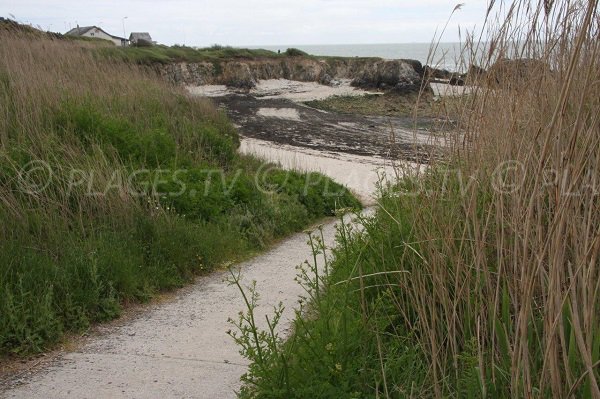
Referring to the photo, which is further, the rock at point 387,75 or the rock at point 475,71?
the rock at point 387,75

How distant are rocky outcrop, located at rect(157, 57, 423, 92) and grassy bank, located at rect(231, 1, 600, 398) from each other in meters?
36.1

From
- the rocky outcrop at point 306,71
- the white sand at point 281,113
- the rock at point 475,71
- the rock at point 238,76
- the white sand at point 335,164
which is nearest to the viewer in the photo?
the rock at point 475,71

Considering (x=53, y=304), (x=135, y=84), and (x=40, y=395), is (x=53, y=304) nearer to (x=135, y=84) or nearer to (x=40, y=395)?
(x=40, y=395)

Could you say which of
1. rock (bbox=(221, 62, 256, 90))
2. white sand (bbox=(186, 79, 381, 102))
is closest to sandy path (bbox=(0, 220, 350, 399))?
white sand (bbox=(186, 79, 381, 102))

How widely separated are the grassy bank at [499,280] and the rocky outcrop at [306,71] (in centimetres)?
3608

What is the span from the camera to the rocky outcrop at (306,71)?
42.7 metres

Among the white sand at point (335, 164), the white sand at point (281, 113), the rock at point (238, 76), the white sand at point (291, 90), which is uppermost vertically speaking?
the rock at point (238, 76)

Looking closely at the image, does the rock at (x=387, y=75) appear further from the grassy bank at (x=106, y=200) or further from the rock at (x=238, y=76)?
the grassy bank at (x=106, y=200)

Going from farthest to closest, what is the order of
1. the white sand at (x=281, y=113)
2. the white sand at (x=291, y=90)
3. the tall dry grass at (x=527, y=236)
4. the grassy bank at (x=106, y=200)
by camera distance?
the white sand at (x=291, y=90)
the white sand at (x=281, y=113)
the grassy bank at (x=106, y=200)
the tall dry grass at (x=527, y=236)

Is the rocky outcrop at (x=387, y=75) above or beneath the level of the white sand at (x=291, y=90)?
above

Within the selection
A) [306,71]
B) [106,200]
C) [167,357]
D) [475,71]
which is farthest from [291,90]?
[475,71]

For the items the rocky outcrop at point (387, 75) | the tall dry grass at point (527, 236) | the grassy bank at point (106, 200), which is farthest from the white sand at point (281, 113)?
the tall dry grass at point (527, 236)

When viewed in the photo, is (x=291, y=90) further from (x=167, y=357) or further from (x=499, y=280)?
(x=499, y=280)

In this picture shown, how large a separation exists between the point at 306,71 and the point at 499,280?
49.3 meters
